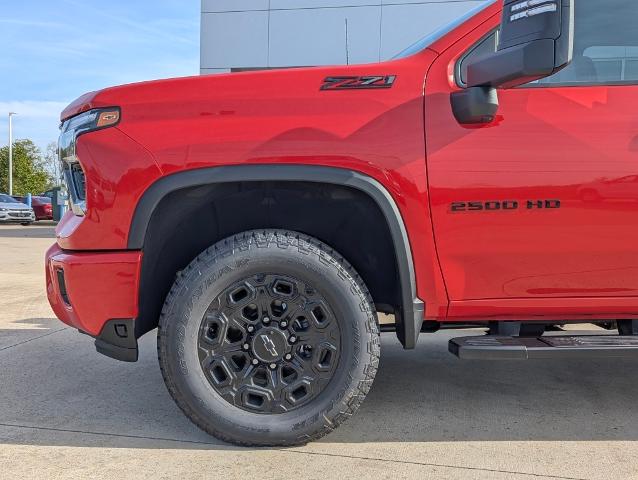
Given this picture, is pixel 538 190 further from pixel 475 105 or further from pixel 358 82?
pixel 358 82

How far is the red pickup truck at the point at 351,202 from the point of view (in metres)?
2.45

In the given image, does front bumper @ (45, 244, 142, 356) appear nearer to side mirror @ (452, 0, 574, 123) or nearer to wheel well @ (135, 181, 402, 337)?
wheel well @ (135, 181, 402, 337)

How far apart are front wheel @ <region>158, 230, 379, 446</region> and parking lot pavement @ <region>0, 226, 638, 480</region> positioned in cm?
16

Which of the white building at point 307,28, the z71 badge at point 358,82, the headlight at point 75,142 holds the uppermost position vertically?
the white building at point 307,28

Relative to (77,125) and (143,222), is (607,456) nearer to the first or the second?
(143,222)

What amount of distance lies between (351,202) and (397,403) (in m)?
1.19

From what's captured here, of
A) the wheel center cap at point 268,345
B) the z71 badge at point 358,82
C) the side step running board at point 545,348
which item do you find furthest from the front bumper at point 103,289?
the side step running board at point 545,348

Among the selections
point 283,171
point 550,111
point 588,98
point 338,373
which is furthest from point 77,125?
A: point 588,98

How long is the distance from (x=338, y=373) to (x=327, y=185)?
0.80 m

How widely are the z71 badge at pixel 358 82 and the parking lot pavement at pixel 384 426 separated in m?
1.53

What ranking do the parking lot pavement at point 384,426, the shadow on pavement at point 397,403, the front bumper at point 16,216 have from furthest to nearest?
the front bumper at point 16,216 < the shadow on pavement at point 397,403 < the parking lot pavement at point 384,426

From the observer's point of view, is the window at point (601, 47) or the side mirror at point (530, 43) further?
the window at point (601, 47)

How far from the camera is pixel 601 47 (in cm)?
263

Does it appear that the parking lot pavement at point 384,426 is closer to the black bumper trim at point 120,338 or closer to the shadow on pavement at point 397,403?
the shadow on pavement at point 397,403
